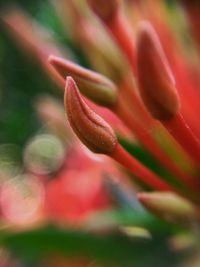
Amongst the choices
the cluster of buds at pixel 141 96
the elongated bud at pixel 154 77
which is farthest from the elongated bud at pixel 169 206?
the elongated bud at pixel 154 77

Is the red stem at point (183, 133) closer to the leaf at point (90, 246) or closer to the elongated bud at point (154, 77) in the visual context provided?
the elongated bud at point (154, 77)

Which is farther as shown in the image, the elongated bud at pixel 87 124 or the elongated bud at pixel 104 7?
the elongated bud at pixel 104 7

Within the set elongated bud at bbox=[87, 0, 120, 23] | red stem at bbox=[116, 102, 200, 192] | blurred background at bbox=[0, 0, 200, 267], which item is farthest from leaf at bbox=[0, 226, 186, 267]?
elongated bud at bbox=[87, 0, 120, 23]

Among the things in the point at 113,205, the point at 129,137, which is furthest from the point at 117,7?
the point at 113,205

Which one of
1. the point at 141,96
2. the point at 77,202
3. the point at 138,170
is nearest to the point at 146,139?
the point at 138,170

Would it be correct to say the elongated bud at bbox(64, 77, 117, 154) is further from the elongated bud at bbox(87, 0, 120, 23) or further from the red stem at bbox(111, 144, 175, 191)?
the elongated bud at bbox(87, 0, 120, 23)

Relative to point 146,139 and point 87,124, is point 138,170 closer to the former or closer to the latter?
point 146,139

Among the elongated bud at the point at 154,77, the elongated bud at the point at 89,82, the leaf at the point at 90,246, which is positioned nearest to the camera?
the elongated bud at the point at 154,77
